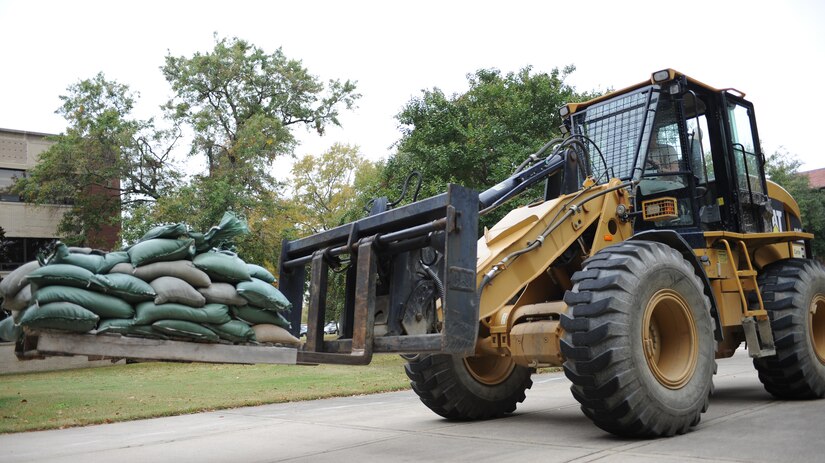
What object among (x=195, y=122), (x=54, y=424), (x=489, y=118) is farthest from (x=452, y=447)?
(x=195, y=122)

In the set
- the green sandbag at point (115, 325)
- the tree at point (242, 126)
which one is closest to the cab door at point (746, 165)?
the green sandbag at point (115, 325)

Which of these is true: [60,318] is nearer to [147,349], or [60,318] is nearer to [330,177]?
[147,349]

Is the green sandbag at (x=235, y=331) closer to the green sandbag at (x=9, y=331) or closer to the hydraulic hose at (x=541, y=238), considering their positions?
the green sandbag at (x=9, y=331)

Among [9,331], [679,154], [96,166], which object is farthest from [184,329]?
[96,166]

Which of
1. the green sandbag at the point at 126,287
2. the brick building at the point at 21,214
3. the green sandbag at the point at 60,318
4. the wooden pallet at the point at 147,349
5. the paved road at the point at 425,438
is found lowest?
the paved road at the point at 425,438

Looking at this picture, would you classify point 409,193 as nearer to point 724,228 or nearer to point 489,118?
point 489,118

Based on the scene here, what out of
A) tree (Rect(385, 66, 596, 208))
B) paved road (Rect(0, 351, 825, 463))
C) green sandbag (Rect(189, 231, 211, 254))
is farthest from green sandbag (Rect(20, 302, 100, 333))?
tree (Rect(385, 66, 596, 208))

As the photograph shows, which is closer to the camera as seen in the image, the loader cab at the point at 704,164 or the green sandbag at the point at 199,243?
the green sandbag at the point at 199,243

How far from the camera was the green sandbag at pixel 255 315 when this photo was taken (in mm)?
5094

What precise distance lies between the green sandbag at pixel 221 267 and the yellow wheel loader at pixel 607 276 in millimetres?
772

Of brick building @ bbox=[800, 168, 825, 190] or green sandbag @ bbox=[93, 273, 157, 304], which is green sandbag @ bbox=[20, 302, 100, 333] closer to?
green sandbag @ bbox=[93, 273, 157, 304]

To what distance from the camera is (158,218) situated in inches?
971

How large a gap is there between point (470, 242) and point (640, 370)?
6.08 ft

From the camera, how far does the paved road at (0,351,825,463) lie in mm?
5449
